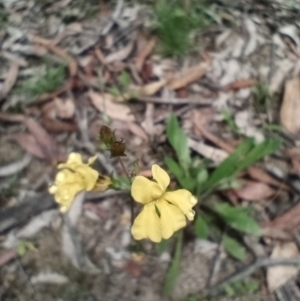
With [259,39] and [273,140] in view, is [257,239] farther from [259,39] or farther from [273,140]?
[259,39]

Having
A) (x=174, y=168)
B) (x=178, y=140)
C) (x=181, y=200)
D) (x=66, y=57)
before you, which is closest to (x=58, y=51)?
(x=66, y=57)

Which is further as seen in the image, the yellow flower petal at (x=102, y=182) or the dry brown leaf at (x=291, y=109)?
the dry brown leaf at (x=291, y=109)

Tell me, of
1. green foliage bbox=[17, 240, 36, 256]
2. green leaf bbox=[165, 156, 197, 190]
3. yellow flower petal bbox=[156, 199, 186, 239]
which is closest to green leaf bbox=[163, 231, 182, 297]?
green leaf bbox=[165, 156, 197, 190]

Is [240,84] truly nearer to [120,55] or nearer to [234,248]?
[120,55]

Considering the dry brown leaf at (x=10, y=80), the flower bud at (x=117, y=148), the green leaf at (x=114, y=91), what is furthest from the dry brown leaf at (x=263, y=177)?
the dry brown leaf at (x=10, y=80)

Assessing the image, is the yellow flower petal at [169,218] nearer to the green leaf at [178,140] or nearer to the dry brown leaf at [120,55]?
the green leaf at [178,140]

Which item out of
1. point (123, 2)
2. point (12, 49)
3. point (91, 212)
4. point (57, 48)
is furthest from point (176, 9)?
point (91, 212)
